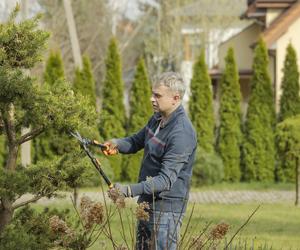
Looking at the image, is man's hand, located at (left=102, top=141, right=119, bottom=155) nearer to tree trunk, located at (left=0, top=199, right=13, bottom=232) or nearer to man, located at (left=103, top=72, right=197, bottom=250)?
man, located at (left=103, top=72, right=197, bottom=250)

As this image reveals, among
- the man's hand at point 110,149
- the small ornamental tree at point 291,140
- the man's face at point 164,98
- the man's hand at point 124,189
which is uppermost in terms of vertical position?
the man's face at point 164,98

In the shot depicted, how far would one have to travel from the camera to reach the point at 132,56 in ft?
180

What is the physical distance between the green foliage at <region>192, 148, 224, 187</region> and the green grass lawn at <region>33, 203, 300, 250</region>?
3395 millimetres

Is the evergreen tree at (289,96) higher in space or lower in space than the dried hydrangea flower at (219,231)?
lower

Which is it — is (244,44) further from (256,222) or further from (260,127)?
(256,222)

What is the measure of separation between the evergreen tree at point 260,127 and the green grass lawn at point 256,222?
4.79m

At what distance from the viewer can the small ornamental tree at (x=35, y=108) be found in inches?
243

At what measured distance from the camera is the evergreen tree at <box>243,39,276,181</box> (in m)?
20.6

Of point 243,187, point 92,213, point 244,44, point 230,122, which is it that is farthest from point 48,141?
point 92,213

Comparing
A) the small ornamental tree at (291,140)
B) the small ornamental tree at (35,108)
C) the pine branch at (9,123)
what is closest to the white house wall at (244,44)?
the small ornamental tree at (291,140)

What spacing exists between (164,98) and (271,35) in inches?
743

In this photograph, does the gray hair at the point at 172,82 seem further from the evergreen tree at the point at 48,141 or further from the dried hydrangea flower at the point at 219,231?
the evergreen tree at the point at 48,141

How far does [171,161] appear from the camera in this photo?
5543mm

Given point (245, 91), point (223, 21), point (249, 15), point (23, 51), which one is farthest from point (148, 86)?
point (223, 21)
